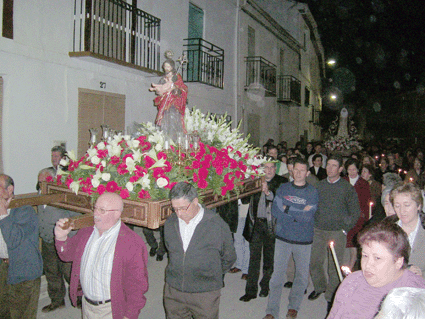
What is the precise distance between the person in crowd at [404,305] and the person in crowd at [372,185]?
462cm

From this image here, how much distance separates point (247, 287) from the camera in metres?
4.87

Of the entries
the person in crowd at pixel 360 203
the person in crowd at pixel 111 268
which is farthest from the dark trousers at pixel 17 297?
the person in crowd at pixel 360 203

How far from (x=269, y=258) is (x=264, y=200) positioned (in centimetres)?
77

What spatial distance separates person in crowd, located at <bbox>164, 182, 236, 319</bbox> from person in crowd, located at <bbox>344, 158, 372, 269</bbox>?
2334 mm

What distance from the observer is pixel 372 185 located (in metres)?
6.06

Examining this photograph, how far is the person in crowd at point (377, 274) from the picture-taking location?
200 cm

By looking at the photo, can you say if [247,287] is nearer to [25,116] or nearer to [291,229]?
[291,229]

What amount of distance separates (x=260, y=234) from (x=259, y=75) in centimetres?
1081

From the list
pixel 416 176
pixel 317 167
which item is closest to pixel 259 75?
pixel 317 167

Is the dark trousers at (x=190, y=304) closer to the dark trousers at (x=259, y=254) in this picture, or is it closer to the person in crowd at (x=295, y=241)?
the person in crowd at (x=295, y=241)

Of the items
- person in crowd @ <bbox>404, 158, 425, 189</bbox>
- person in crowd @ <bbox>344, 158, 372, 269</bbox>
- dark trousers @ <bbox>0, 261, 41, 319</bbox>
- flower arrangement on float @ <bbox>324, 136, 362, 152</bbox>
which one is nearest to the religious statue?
dark trousers @ <bbox>0, 261, 41, 319</bbox>


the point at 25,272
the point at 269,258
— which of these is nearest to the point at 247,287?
the point at 269,258

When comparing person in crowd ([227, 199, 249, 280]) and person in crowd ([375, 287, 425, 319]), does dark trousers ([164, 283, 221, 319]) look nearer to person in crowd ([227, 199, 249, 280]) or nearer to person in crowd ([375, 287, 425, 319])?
person in crowd ([375, 287, 425, 319])

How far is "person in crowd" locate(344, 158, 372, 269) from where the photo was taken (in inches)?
192
